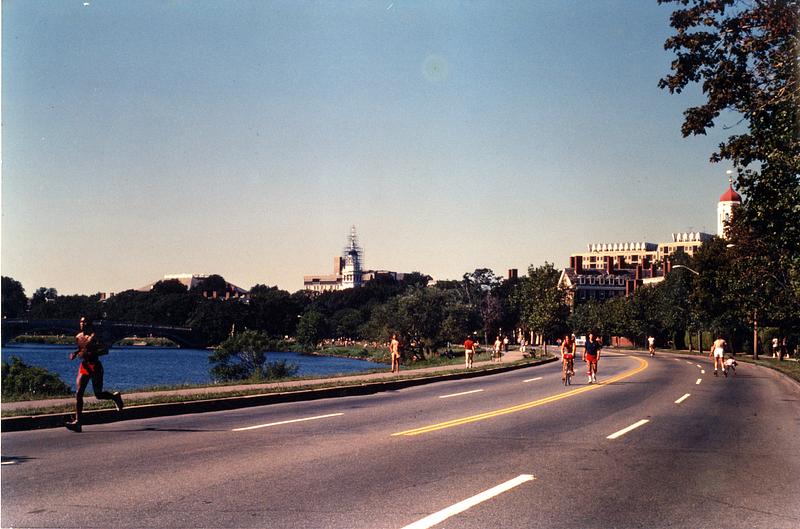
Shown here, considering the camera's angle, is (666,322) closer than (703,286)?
No

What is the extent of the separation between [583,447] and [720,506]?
3.81 m

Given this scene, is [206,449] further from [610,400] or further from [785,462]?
[610,400]

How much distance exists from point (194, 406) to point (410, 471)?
28.7ft

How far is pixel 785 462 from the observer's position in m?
10.7

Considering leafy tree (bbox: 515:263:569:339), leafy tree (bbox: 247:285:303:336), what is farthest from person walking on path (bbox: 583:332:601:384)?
leafy tree (bbox: 247:285:303:336)

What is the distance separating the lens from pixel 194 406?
16.8 m

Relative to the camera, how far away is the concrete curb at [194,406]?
13273 millimetres

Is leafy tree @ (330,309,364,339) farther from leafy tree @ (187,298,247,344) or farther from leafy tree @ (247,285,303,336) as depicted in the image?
leafy tree @ (187,298,247,344)

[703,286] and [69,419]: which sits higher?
[703,286]

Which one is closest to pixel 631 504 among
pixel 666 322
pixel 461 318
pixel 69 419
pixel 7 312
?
pixel 69 419

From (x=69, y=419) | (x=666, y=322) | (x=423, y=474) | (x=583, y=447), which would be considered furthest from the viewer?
(x=666, y=322)

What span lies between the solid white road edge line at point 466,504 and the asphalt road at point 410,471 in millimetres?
21

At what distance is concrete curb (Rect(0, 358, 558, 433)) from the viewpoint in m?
13.3

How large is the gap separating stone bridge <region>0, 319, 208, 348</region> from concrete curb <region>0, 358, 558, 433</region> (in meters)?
66.8
